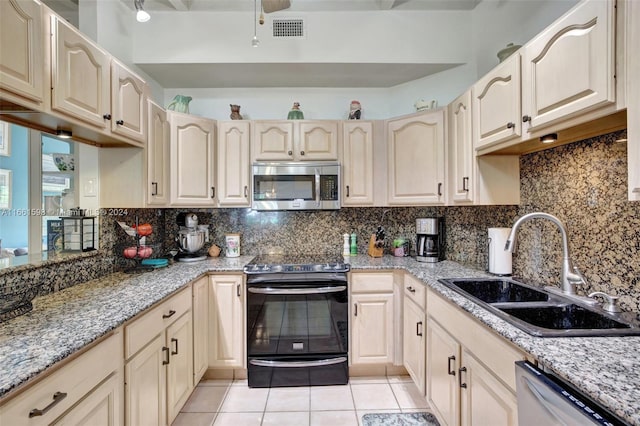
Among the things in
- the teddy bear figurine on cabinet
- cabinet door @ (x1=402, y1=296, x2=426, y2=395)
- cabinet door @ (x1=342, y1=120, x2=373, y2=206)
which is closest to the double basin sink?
cabinet door @ (x1=402, y1=296, x2=426, y2=395)

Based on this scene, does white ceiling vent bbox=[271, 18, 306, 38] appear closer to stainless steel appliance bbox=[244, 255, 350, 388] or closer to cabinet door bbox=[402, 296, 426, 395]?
stainless steel appliance bbox=[244, 255, 350, 388]

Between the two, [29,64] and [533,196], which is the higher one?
[29,64]

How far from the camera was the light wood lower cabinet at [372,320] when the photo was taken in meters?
2.23

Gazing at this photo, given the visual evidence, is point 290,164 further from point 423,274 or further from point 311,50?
point 423,274

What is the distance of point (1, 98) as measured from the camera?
1.02m

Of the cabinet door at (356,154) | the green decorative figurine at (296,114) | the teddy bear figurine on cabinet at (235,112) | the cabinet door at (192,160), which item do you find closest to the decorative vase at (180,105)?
the cabinet door at (192,160)

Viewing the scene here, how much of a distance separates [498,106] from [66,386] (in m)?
2.18

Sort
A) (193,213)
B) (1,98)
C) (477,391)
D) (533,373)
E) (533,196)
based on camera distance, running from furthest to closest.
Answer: (193,213) < (533,196) < (477,391) < (1,98) < (533,373)

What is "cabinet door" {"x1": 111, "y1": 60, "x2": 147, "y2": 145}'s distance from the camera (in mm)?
1606

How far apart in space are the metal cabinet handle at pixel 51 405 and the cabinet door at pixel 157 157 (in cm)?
132

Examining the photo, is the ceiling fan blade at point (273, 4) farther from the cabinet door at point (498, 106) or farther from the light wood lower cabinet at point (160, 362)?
the light wood lower cabinet at point (160, 362)

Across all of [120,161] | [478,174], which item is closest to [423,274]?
[478,174]

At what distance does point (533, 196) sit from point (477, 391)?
1192mm

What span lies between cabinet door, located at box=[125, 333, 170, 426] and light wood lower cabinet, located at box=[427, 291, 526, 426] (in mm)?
1464
